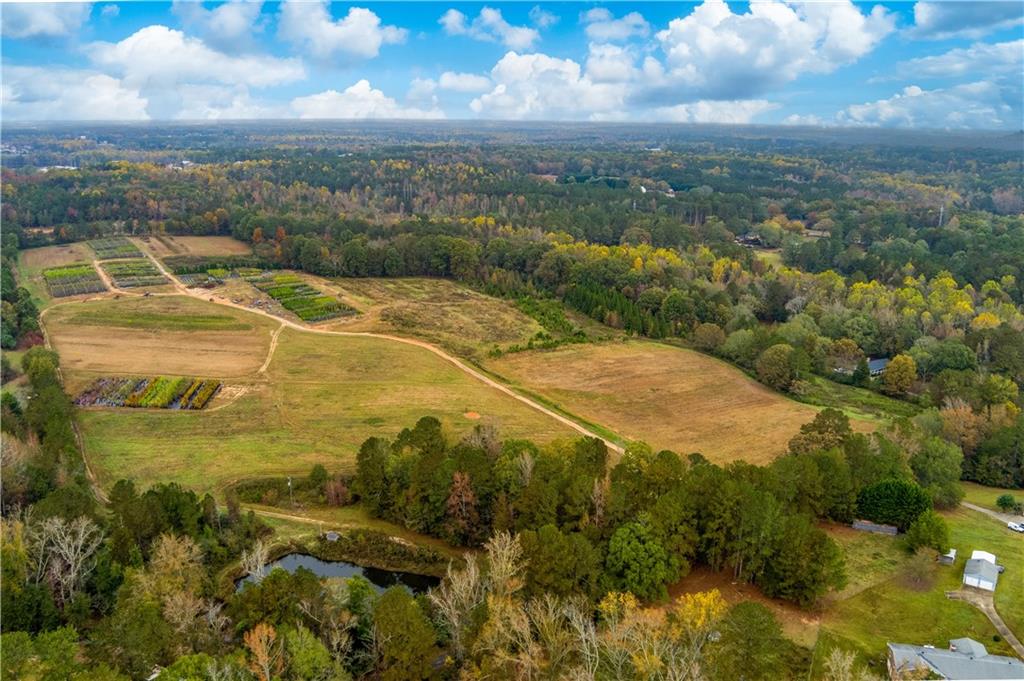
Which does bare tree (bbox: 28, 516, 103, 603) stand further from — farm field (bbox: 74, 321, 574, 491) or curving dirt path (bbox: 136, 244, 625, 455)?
curving dirt path (bbox: 136, 244, 625, 455)

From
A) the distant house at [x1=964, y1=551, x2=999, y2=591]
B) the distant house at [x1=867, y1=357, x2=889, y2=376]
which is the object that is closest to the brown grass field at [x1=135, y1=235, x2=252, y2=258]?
the distant house at [x1=867, y1=357, x2=889, y2=376]

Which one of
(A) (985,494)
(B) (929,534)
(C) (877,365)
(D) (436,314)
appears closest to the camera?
(B) (929,534)

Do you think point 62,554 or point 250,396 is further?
point 250,396

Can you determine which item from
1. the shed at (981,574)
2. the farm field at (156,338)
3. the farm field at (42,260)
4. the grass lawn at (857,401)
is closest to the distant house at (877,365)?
the grass lawn at (857,401)

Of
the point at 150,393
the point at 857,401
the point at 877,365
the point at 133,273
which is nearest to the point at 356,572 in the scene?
the point at 150,393

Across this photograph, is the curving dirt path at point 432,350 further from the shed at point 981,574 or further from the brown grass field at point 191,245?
the shed at point 981,574

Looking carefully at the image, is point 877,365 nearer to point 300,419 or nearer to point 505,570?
point 505,570
